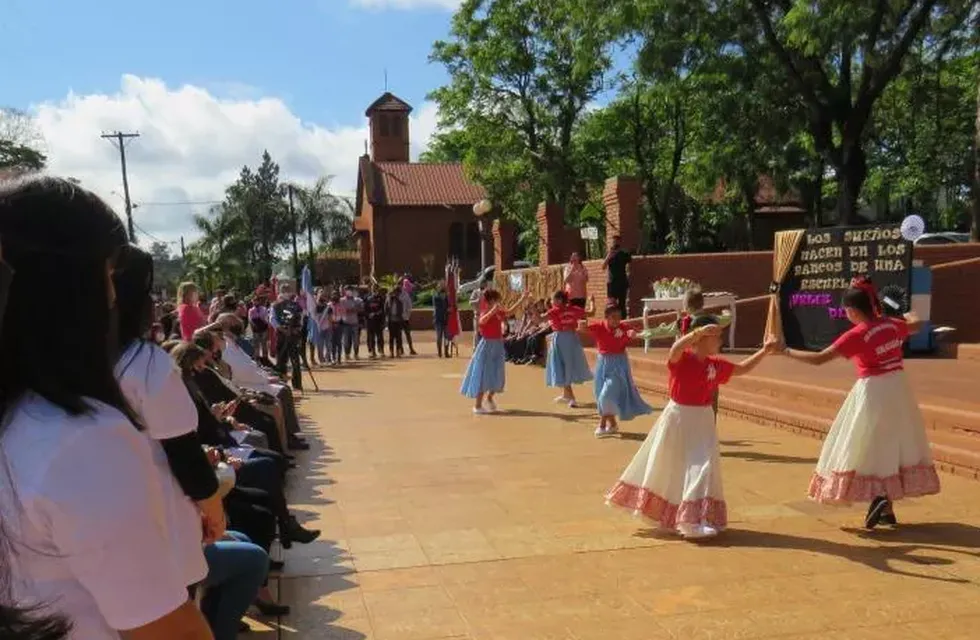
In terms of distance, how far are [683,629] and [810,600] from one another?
83cm

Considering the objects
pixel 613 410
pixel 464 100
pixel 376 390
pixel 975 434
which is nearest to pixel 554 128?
pixel 464 100

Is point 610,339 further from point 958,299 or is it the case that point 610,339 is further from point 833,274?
point 958,299

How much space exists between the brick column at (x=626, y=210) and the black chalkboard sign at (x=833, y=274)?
4826 millimetres

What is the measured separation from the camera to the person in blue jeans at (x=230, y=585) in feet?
13.2

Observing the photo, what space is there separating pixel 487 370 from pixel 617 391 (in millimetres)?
2711

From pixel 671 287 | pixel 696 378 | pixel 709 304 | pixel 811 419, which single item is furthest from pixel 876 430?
pixel 671 287

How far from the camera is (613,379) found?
35.7ft

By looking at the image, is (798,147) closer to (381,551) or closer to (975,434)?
(975,434)

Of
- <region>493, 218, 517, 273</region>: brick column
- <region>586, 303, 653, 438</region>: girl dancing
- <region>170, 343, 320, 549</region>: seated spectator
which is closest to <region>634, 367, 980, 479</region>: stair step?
<region>586, 303, 653, 438</region>: girl dancing

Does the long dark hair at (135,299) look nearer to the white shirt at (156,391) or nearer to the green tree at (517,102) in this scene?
the white shirt at (156,391)

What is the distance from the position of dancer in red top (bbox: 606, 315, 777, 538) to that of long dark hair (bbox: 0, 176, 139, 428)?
5220mm

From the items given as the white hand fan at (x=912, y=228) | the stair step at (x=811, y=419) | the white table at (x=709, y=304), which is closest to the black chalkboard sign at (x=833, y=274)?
the white hand fan at (x=912, y=228)

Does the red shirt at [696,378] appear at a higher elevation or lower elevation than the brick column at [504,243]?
lower

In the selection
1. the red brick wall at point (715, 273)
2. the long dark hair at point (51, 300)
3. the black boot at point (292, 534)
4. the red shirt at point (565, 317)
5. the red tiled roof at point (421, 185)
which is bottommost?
the black boot at point (292, 534)
